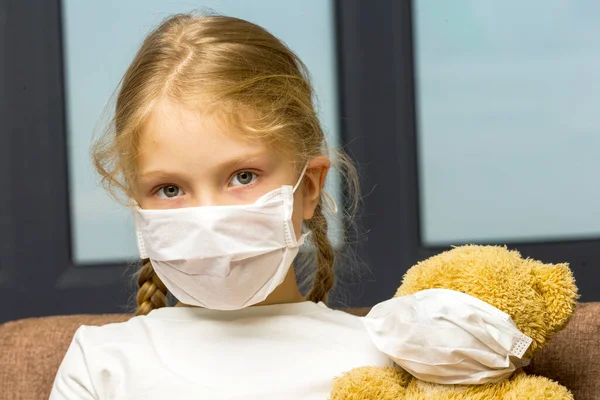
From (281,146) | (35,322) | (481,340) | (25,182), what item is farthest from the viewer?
(25,182)

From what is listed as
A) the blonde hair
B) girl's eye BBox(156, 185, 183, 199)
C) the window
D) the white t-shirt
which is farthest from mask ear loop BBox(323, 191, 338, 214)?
the window

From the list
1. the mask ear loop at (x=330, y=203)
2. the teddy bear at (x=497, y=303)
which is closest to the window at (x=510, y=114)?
the mask ear loop at (x=330, y=203)

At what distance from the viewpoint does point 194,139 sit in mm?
1086

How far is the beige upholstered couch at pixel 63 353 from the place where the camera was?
3.84 ft

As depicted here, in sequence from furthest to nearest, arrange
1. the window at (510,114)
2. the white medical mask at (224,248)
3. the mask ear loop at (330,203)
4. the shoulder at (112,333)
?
the window at (510,114) < the mask ear loop at (330,203) < the shoulder at (112,333) < the white medical mask at (224,248)

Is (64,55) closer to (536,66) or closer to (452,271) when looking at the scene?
(536,66)

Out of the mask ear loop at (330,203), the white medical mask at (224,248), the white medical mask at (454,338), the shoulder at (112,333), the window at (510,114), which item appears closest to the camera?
the white medical mask at (454,338)

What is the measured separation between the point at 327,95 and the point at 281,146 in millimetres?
850

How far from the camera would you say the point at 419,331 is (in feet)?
3.02

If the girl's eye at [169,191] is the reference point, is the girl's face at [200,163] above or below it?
above

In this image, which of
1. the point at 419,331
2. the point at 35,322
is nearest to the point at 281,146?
the point at 419,331

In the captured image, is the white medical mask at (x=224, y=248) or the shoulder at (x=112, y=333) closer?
the white medical mask at (x=224, y=248)

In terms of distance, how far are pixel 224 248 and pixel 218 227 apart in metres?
0.03

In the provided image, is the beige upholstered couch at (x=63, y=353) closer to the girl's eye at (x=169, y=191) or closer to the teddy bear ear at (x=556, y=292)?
the teddy bear ear at (x=556, y=292)
